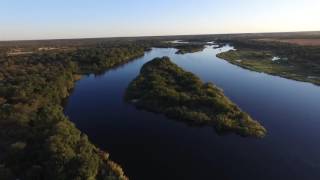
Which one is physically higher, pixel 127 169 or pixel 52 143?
pixel 52 143

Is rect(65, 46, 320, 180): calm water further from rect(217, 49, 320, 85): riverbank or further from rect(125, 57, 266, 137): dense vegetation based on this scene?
rect(217, 49, 320, 85): riverbank

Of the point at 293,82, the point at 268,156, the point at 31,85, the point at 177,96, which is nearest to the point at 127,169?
the point at 268,156

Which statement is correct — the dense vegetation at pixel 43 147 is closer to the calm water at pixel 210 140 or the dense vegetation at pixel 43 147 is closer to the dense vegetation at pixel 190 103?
the calm water at pixel 210 140

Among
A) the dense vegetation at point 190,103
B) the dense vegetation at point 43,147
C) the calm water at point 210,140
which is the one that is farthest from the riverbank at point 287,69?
the dense vegetation at point 43,147

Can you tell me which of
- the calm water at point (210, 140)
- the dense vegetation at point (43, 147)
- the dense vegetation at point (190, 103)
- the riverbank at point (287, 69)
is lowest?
the riverbank at point (287, 69)

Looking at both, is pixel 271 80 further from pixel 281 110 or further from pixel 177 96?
pixel 177 96

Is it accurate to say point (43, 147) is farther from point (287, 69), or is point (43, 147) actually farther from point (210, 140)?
point (287, 69)

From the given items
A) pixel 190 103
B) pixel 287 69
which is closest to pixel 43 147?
pixel 190 103

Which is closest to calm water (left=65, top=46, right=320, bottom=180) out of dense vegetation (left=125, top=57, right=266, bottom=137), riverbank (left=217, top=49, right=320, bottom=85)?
dense vegetation (left=125, top=57, right=266, bottom=137)
